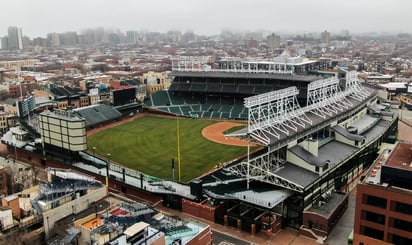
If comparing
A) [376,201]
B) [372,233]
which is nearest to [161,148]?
[372,233]

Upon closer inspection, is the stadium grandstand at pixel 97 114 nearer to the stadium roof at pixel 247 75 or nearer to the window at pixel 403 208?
the stadium roof at pixel 247 75

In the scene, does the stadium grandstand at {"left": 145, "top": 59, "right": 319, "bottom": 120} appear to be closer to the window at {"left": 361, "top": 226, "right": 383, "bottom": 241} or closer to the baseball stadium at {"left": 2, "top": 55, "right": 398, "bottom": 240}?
the baseball stadium at {"left": 2, "top": 55, "right": 398, "bottom": 240}

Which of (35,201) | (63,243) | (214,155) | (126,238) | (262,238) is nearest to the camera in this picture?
(126,238)

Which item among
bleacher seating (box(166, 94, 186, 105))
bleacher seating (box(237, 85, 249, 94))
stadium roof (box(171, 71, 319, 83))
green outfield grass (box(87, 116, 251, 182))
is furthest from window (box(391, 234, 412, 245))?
bleacher seating (box(166, 94, 186, 105))

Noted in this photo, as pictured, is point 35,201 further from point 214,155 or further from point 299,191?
point 214,155

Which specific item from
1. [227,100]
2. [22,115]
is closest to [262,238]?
[22,115]

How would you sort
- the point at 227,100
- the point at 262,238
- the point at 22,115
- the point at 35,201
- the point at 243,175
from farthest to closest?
the point at 227,100 → the point at 22,115 → the point at 243,175 → the point at 262,238 → the point at 35,201

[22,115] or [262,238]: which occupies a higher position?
[22,115]

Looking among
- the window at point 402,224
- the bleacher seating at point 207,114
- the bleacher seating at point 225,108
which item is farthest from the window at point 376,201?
the bleacher seating at point 207,114

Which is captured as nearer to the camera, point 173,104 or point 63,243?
point 63,243
